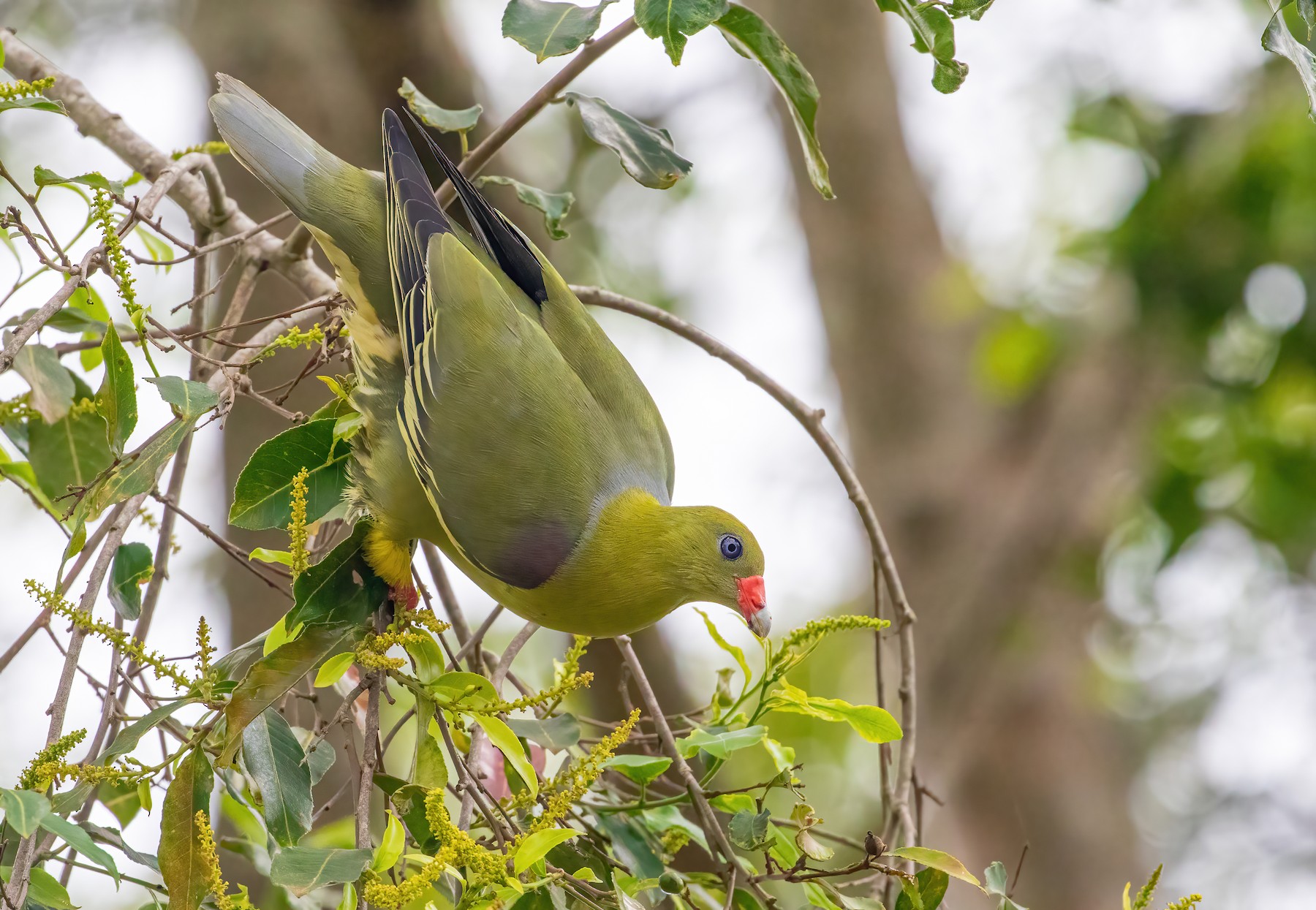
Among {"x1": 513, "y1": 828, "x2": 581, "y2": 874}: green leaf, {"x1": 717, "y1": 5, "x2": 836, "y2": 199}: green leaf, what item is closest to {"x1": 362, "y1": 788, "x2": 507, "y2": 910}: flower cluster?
{"x1": 513, "y1": 828, "x2": 581, "y2": 874}: green leaf

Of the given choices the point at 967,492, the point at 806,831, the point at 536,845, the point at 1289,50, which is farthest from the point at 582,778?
the point at 967,492

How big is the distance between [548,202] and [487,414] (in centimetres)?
51

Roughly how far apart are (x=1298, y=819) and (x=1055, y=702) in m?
2.60

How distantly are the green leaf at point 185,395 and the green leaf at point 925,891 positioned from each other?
133 centimetres

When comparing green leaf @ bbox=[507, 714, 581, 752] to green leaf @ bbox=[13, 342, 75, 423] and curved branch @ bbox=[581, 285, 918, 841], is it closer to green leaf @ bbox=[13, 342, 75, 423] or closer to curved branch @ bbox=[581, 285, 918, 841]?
curved branch @ bbox=[581, 285, 918, 841]

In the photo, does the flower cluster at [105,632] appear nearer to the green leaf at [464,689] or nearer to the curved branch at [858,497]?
the green leaf at [464,689]

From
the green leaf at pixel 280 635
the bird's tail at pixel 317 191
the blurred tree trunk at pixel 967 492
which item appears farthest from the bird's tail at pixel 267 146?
the blurred tree trunk at pixel 967 492

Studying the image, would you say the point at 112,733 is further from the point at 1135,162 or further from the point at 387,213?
the point at 1135,162

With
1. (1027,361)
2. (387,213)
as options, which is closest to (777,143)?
(1027,361)

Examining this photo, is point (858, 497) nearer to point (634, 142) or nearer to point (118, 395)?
point (634, 142)

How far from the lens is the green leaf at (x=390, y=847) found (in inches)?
63.9

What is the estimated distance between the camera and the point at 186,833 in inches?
67.6

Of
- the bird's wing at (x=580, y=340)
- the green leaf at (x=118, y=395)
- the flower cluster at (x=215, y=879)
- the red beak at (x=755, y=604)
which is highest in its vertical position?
the bird's wing at (x=580, y=340)

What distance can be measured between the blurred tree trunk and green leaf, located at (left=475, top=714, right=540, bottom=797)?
5.29 meters
